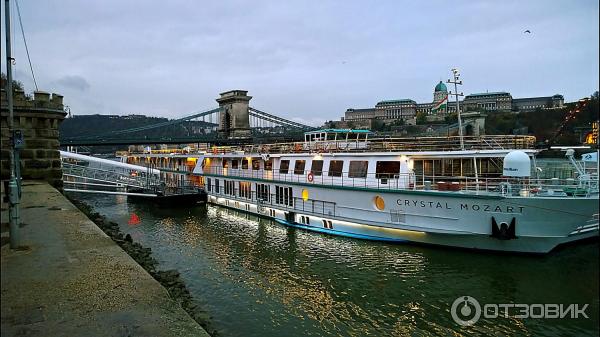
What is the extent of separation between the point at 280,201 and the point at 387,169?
27.6 ft

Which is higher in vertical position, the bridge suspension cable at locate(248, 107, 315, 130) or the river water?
the bridge suspension cable at locate(248, 107, 315, 130)

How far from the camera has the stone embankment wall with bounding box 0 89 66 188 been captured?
20.6m

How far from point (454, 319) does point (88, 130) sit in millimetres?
110538

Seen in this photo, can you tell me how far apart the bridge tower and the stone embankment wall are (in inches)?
2516

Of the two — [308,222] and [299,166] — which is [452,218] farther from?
[299,166]

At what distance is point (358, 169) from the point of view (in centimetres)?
2167

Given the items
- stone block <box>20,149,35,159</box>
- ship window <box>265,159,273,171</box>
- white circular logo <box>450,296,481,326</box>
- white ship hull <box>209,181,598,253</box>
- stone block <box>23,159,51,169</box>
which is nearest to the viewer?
white circular logo <box>450,296,481,326</box>

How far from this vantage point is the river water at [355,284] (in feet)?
37.5

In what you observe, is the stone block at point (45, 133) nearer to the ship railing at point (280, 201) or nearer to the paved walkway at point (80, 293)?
the ship railing at point (280, 201)

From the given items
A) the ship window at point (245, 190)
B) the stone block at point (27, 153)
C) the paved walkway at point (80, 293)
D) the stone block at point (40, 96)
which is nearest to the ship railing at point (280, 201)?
the ship window at point (245, 190)

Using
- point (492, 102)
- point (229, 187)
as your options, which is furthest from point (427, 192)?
point (492, 102)

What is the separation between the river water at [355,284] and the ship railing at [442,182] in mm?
2562

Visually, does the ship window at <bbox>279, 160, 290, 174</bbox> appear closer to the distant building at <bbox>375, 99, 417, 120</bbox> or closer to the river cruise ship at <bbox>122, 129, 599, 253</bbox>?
the river cruise ship at <bbox>122, 129, 599, 253</bbox>

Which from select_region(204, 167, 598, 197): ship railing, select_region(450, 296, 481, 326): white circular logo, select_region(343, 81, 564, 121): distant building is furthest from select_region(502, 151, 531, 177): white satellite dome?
select_region(343, 81, 564, 121): distant building
